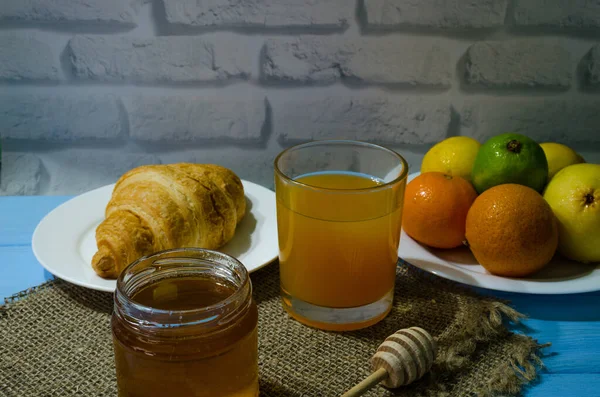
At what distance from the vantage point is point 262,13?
1.39 m

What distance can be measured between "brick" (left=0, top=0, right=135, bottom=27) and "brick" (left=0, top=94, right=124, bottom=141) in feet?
0.60

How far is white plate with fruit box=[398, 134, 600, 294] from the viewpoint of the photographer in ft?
3.30

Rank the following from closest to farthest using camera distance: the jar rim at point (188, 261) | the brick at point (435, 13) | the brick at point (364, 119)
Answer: the jar rim at point (188, 261) → the brick at point (435, 13) → the brick at point (364, 119)

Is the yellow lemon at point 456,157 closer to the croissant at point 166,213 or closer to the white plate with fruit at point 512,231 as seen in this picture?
the white plate with fruit at point 512,231

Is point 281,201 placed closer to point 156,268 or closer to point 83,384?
point 156,268

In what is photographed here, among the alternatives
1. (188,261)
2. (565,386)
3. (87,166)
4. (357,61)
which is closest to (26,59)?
(87,166)

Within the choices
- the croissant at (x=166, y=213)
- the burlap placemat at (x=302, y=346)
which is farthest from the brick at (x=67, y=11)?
the burlap placemat at (x=302, y=346)

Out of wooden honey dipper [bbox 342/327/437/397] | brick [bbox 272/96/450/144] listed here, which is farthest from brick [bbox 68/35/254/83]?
wooden honey dipper [bbox 342/327/437/397]

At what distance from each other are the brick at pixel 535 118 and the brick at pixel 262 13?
381mm

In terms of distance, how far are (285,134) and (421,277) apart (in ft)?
1.93

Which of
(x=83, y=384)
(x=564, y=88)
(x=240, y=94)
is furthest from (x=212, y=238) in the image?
(x=564, y=88)

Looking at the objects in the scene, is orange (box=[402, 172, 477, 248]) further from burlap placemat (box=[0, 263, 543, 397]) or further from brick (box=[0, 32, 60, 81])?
brick (box=[0, 32, 60, 81])

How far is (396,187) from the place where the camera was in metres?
0.89

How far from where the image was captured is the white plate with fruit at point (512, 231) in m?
1.01
